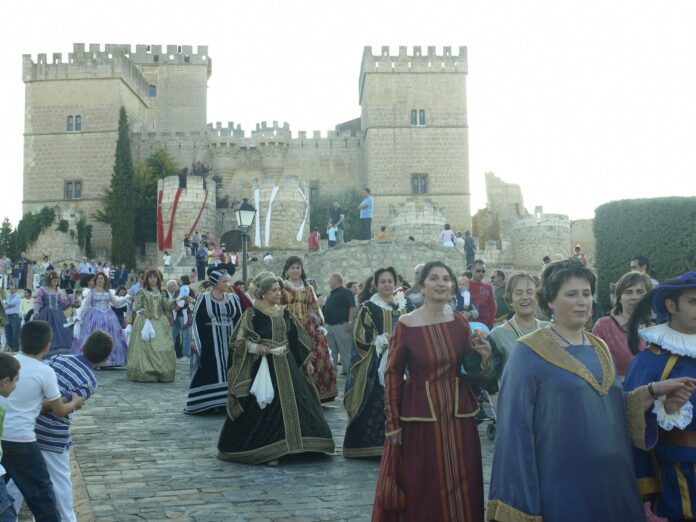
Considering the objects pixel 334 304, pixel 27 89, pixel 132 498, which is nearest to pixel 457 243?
pixel 334 304

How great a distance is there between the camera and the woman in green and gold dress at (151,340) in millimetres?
12148

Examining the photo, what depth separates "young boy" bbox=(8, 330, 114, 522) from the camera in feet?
14.9

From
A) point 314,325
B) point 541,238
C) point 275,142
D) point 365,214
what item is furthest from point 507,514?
point 275,142

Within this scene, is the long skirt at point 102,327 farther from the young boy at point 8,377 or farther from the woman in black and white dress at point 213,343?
Answer: the young boy at point 8,377

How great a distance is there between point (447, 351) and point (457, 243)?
25317mm

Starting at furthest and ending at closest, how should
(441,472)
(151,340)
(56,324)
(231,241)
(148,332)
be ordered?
(231,241) < (56,324) < (151,340) < (148,332) < (441,472)

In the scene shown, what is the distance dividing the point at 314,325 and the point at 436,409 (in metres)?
4.85

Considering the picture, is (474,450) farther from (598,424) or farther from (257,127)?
(257,127)

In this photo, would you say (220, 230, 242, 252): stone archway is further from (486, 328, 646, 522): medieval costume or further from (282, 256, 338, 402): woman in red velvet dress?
(486, 328, 646, 522): medieval costume

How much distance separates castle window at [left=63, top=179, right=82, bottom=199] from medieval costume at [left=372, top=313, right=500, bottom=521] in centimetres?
4219

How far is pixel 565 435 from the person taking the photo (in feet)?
11.0

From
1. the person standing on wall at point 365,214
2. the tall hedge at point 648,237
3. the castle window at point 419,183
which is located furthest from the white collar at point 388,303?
the castle window at point 419,183

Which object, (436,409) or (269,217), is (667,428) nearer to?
(436,409)

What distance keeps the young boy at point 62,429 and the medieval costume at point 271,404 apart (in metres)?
2.19
